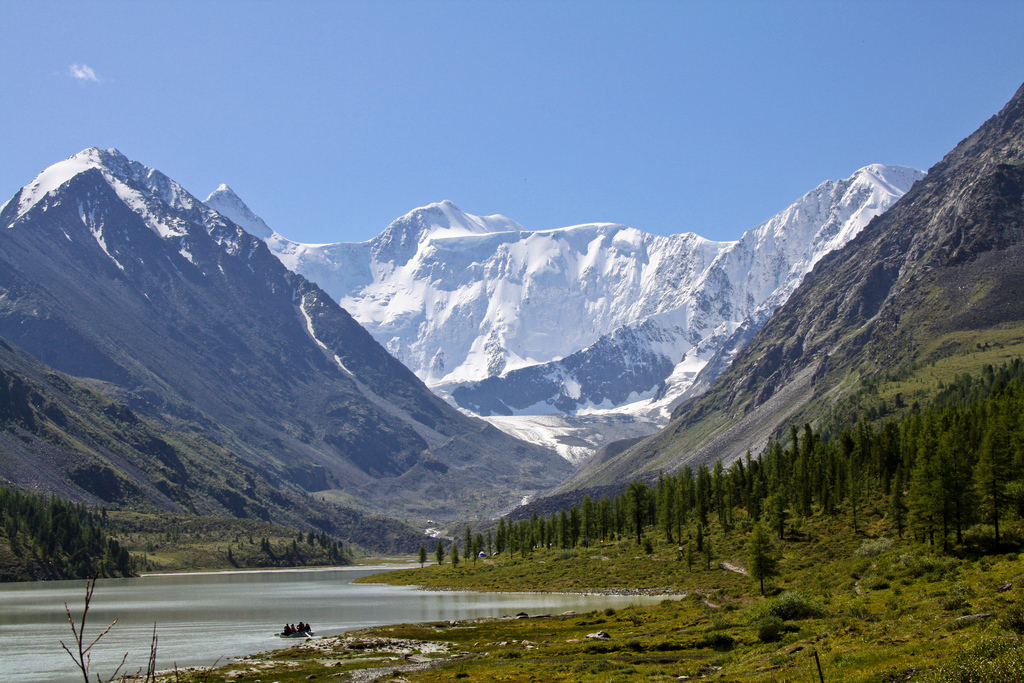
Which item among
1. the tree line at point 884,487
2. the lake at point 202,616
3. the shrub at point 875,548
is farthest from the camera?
the shrub at point 875,548

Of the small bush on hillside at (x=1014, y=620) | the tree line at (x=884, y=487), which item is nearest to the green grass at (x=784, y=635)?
the small bush on hillside at (x=1014, y=620)

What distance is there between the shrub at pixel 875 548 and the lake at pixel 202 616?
30.1 metres

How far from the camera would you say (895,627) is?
48031 millimetres

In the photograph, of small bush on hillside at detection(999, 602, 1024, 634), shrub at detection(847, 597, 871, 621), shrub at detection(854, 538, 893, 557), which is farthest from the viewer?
shrub at detection(854, 538, 893, 557)

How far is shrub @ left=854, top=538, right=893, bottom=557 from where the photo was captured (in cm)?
8615

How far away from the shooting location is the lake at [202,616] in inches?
2975

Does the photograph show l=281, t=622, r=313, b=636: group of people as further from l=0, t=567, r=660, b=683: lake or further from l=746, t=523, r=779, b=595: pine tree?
l=746, t=523, r=779, b=595: pine tree

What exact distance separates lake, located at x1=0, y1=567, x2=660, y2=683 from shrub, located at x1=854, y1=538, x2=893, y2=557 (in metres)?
30.1

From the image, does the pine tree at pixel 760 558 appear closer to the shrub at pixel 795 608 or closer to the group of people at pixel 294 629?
the shrub at pixel 795 608

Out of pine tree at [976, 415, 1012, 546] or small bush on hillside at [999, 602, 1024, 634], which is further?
pine tree at [976, 415, 1012, 546]

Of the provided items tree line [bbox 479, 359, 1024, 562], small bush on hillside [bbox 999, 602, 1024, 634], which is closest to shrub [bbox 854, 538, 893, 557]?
tree line [bbox 479, 359, 1024, 562]

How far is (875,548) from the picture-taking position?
8719 centimetres

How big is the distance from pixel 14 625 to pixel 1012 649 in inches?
4560

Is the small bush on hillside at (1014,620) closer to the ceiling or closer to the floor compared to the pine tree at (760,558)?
closer to the ceiling
